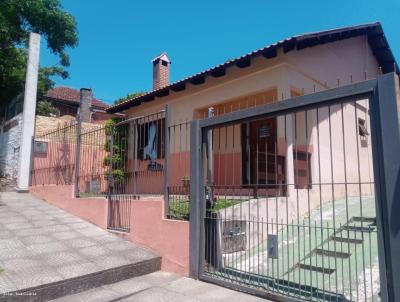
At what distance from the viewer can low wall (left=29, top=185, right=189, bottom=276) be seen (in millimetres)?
5414

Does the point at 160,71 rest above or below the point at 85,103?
below

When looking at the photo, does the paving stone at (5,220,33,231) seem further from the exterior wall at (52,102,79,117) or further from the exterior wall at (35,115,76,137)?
the exterior wall at (52,102,79,117)

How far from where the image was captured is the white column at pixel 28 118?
34.5ft

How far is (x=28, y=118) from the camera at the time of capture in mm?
10852

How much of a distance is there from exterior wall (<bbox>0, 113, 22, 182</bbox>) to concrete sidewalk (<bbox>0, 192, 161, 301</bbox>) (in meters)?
4.10

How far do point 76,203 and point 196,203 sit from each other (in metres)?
3.89

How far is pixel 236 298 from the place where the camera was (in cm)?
434

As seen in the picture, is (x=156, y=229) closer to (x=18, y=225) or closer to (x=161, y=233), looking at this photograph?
(x=161, y=233)

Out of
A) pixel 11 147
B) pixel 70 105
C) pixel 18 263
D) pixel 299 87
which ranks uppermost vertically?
pixel 70 105

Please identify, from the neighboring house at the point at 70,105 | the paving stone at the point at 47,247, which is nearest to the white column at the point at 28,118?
the paving stone at the point at 47,247

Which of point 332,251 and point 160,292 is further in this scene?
point 332,251

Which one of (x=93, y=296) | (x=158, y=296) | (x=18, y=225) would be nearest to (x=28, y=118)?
(x=18, y=225)

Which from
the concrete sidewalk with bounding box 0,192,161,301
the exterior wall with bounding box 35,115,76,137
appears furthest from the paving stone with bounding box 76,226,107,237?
the exterior wall with bounding box 35,115,76,137

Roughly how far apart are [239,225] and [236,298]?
4.45 feet
